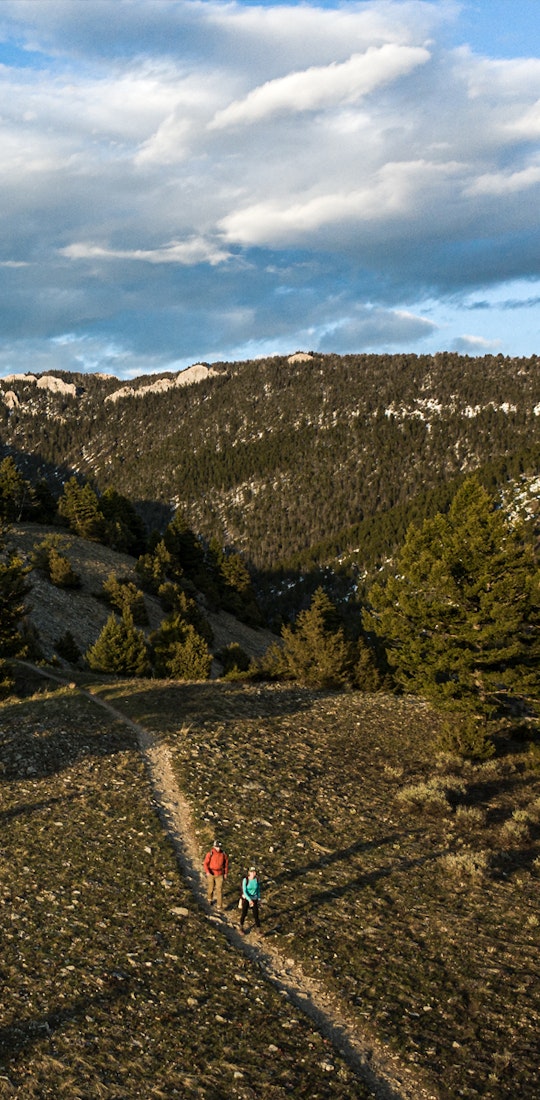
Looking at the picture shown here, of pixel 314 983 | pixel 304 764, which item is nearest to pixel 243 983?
pixel 314 983

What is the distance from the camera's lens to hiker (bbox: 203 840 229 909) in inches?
612

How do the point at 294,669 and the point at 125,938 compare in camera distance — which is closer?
the point at 125,938

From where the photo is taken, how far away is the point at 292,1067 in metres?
10.4

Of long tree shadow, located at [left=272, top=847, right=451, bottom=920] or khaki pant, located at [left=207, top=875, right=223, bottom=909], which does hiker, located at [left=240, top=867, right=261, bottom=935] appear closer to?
long tree shadow, located at [left=272, top=847, right=451, bottom=920]

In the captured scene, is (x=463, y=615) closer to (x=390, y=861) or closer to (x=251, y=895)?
(x=390, y=861)

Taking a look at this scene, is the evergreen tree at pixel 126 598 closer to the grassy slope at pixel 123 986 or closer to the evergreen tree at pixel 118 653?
the evergreen tree at pixel 118 653

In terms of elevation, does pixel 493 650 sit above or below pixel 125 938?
above

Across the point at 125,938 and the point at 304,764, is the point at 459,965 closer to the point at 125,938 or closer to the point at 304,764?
the point at 125,938

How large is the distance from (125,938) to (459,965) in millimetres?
6622

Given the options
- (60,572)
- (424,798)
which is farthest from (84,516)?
(424,798)

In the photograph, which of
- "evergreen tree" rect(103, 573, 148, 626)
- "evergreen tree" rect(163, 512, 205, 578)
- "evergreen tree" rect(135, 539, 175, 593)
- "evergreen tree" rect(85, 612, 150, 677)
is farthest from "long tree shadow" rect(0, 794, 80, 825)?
"evergreen tree" rect(163, 512, 205, 578)

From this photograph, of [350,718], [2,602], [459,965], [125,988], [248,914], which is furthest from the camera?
[2,602]

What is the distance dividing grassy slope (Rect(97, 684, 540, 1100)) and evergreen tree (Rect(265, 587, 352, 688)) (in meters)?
6.56

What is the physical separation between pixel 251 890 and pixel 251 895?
0.12 m
